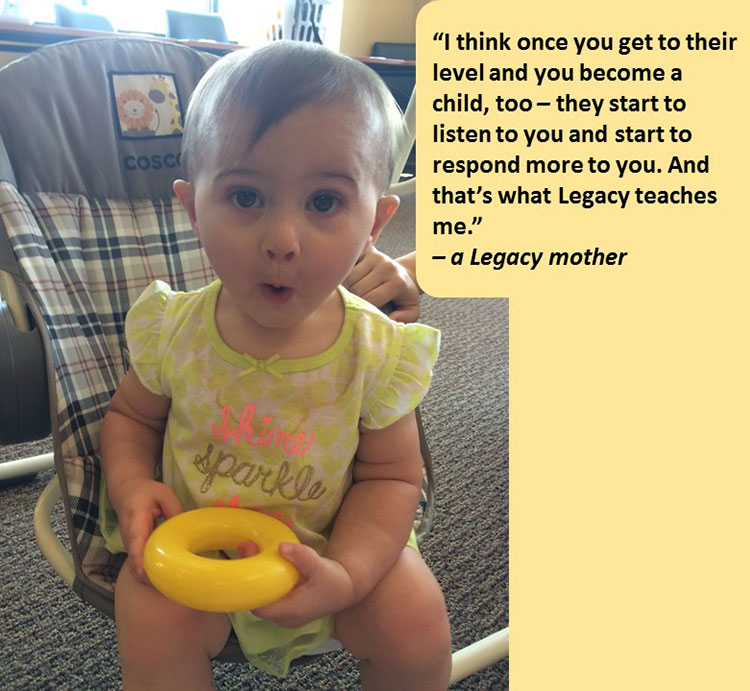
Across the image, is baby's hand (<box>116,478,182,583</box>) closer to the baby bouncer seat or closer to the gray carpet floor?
the baby bouncer seat

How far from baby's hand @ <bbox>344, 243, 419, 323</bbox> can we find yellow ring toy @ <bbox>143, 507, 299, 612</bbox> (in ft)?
1.08

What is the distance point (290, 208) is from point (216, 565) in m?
0.30

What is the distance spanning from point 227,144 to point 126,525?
360mm

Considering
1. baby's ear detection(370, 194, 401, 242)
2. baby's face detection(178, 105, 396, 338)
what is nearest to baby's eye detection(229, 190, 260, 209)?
baby's face detection(178, 105, 396, 338)

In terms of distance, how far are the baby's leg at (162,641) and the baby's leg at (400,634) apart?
0.42 ft

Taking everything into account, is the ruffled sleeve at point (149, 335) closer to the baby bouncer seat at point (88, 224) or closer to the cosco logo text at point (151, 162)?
the baby bouncer seat at point (88, 224)

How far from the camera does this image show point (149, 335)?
711mm

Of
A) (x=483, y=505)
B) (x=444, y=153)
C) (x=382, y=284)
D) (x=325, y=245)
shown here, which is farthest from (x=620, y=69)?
(x=483, y=505)

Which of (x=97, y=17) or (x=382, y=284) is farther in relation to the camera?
(x=97, y=17)

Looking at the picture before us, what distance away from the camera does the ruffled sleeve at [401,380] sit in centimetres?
68

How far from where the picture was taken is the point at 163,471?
2.36 feet

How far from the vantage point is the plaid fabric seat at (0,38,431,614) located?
71 cm

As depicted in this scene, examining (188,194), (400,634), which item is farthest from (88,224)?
(400,634)

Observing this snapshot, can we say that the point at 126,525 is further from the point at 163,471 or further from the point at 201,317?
the point at 201,317
